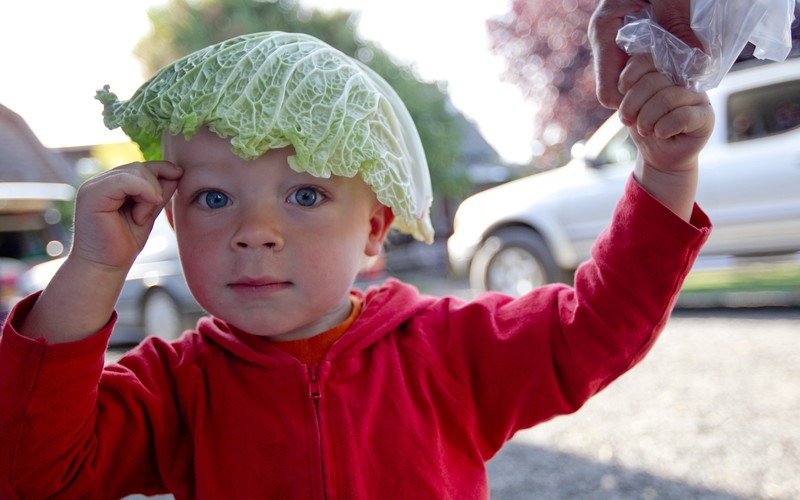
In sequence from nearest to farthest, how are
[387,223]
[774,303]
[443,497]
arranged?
[443,497]
[387,223]
[774,303]

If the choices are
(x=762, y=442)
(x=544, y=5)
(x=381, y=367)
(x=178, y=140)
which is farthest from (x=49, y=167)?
(x=544, y=5)

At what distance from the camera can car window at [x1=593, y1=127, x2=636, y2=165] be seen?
538 centimetres

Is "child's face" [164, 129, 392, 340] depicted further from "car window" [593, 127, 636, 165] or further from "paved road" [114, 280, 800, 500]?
"car window" [593, 127, 636, 165]

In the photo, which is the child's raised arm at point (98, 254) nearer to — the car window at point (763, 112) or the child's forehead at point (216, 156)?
the child's forehead at point (216, 156)

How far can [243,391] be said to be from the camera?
1.26m

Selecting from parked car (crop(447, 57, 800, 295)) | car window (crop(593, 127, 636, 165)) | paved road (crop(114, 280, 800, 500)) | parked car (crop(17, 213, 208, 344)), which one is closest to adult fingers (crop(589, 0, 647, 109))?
paved road (crop(114, 280, 800, 500))

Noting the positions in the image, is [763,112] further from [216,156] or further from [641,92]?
[216,156]

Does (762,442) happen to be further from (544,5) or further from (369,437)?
(544,5)

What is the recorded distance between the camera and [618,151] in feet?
17.9

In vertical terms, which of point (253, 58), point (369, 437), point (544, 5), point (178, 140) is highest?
point (544, 5)

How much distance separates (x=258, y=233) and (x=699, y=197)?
4.74 meters

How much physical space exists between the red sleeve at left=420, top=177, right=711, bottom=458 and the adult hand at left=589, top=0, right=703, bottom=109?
0.57ft

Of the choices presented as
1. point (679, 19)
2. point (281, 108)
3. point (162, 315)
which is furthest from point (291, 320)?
point (162, 315)

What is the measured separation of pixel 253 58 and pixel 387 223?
1.51ft
